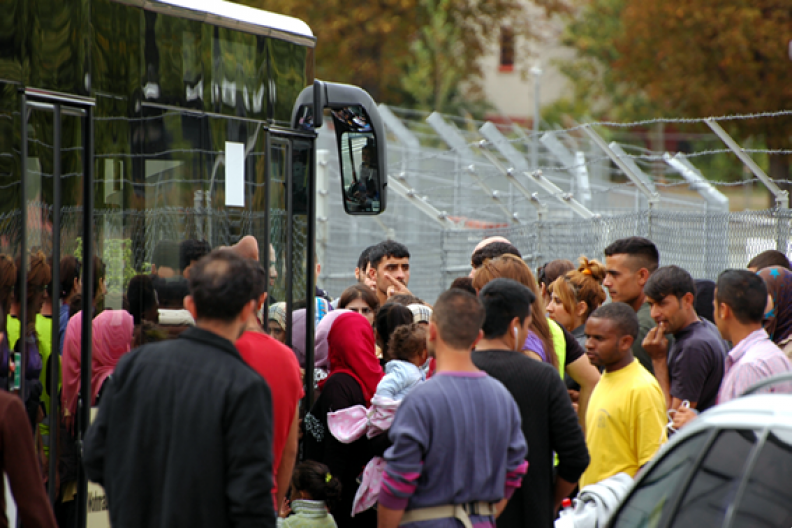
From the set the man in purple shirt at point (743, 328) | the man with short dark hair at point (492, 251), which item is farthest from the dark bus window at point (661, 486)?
the man with short dark hair at point (492, 251)

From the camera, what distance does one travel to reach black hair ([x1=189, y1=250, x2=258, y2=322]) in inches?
135

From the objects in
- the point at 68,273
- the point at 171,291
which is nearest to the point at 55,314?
the point at 68,273

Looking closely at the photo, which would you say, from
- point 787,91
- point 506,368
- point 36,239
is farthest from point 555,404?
point 787,91

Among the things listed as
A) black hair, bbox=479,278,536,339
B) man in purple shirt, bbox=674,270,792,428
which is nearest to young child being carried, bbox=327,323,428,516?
black hair, bbox=479,278,536,339

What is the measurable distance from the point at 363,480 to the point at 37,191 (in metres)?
2.34

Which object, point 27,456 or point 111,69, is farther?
point 111,69

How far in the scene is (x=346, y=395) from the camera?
548 centimetres

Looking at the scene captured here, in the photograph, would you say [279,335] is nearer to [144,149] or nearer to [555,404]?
[144,149]

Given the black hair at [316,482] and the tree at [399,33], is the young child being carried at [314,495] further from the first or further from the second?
the tree at [399,33]

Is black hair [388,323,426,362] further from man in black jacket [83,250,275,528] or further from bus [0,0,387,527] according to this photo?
man in black jacket [83,250,275,528]

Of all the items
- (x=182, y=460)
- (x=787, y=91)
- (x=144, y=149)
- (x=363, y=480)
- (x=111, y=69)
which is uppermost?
(x=787, y=91)

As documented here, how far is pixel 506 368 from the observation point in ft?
13.7

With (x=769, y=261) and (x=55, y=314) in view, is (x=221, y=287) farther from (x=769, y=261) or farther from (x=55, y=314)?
(x=769, y=261)

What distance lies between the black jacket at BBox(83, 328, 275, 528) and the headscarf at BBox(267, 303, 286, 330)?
1.82 meters
